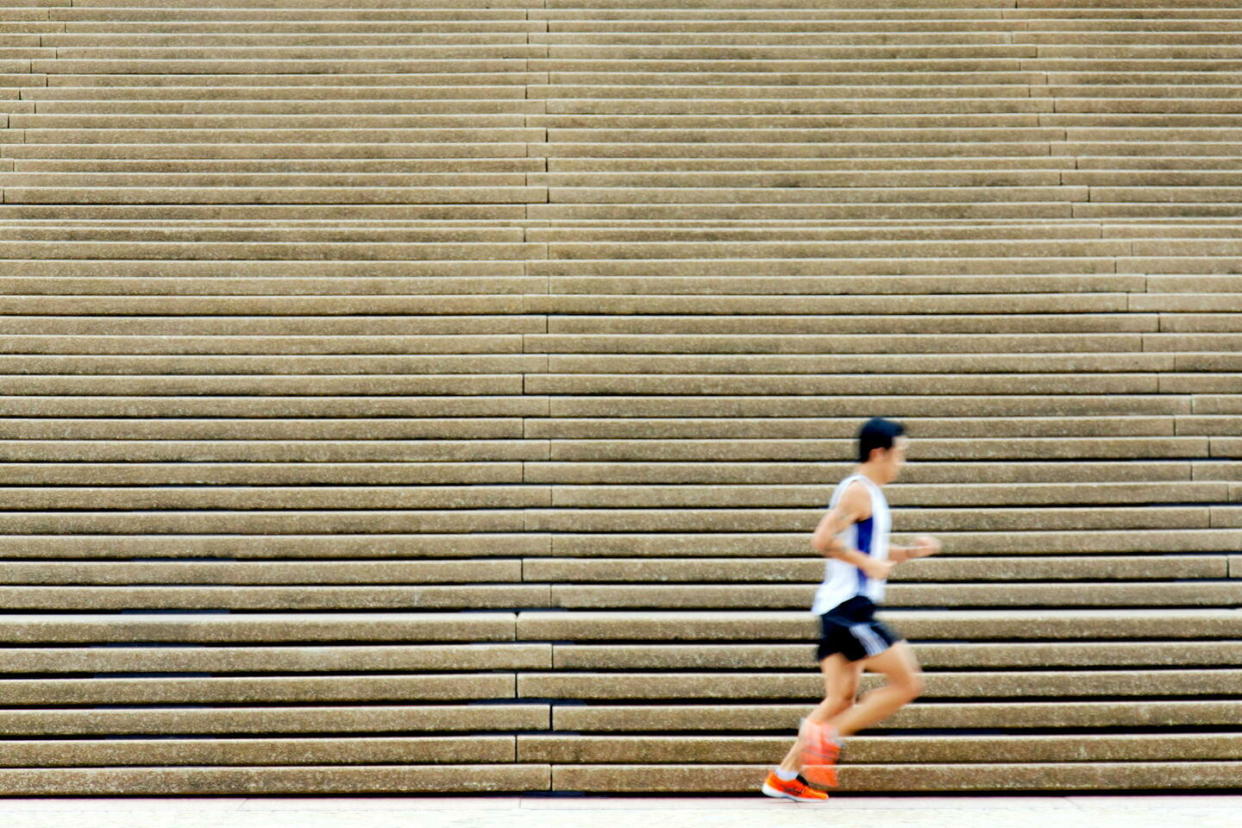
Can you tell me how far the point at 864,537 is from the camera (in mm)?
3852

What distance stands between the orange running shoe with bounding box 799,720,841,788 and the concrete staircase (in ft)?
1.33

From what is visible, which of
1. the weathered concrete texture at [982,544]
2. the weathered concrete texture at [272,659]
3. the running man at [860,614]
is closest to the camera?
the running man at [860,614]

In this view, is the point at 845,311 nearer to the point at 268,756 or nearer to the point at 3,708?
the point at 268,756

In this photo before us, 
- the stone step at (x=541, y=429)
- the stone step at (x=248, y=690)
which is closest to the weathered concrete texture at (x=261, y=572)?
the stone step at (x=248, y=690)

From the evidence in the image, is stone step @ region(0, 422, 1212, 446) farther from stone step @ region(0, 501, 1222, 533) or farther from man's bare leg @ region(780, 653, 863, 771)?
man's bare leg @ region(780, 653, 863, 771)

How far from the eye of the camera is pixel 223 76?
301 inches

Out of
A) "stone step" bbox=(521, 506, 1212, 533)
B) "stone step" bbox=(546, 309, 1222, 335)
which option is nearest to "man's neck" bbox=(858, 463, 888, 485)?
"stone step" bbox=(521, 506, 1212, 533)

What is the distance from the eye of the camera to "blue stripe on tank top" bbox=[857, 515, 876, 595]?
3848mm

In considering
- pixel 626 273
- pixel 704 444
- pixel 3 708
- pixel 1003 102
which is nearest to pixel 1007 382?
pixel 704 444

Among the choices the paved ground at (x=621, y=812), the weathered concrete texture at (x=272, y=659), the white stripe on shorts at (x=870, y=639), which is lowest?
the paved ground at (x=621, y=812)

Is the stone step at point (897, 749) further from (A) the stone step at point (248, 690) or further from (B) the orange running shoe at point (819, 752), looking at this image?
(B) the orange running shoe at point (819, 752)

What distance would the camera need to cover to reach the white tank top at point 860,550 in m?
3.84

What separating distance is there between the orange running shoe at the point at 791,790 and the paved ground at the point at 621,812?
0.13 feet

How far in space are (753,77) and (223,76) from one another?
3.42 meters
